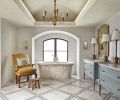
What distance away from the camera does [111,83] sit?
132 inches

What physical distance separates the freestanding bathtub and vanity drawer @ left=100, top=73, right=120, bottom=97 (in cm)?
277

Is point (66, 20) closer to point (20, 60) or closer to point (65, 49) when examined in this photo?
point (65, 49)

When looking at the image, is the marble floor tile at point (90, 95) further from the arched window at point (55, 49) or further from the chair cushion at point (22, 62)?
the arched window at point (55, 49)

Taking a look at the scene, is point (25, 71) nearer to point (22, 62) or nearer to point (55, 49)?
point (22, 62)

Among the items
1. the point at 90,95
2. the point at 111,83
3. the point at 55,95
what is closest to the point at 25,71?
the point at 55,95

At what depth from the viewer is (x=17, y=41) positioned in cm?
658

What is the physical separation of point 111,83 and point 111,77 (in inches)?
5.5

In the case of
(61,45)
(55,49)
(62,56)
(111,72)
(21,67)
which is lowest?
(21,67)

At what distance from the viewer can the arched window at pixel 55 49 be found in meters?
7.55

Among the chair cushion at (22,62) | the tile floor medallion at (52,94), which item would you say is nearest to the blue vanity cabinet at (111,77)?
the tile floor medallion at (52,94)

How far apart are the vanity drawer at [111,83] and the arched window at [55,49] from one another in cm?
381

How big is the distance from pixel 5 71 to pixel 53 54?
279 cm

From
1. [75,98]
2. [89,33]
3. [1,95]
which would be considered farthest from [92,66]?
[1,95]

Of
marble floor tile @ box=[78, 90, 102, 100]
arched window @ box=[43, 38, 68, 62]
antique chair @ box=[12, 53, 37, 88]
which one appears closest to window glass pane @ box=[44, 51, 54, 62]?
arched window @ box=[43, 38, 68, 62]
